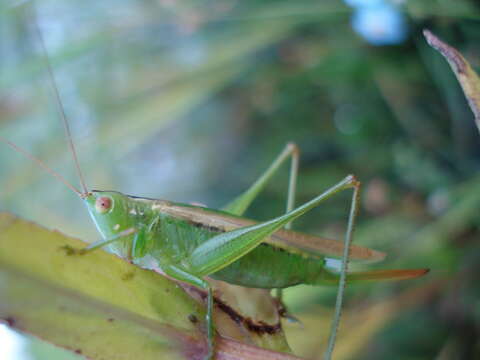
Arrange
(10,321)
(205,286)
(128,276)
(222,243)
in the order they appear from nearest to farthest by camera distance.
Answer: (10,321)
(128,276)
(205,286)
(222,243)

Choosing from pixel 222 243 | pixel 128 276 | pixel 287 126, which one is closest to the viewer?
pixel 128 276

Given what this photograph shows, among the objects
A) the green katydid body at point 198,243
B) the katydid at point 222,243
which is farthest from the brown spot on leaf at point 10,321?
the green katydid body at point 198,243

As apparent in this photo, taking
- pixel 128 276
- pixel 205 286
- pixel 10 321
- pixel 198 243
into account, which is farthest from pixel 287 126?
pixel 10 321

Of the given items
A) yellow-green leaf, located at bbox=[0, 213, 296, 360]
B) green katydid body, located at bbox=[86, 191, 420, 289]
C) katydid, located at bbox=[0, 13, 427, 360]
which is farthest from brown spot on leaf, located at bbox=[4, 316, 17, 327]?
green katydid body, located at bbox=[86, 191, 420, 289]

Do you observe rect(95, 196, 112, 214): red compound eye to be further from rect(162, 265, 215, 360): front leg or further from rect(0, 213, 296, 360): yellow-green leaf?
rect(0, 213, 296, 360): yellow-green leaf

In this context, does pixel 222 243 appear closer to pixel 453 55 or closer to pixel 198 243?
pixel 198 243

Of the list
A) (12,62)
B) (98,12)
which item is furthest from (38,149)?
(98,12)
